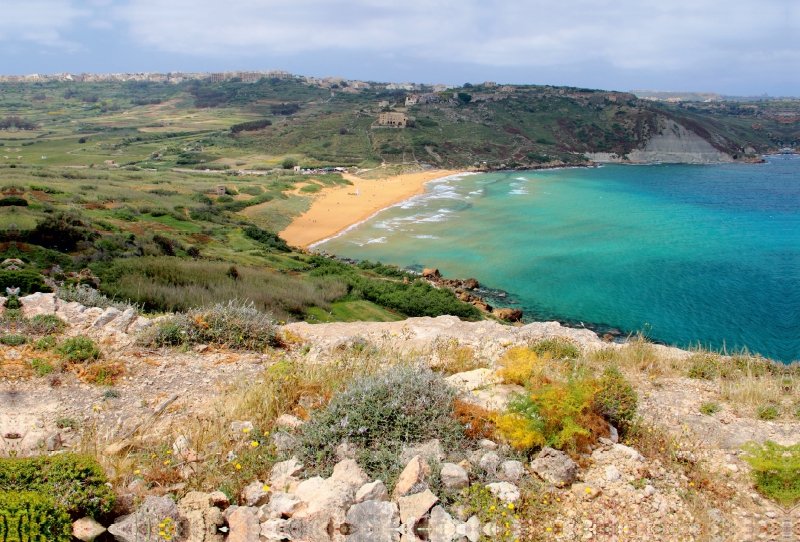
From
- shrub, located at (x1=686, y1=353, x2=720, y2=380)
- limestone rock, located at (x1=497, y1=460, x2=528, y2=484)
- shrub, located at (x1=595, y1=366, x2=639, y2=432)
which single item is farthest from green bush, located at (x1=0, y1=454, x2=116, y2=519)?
shrub, located at (x1=686, y1=353, x2=720, y2=380)

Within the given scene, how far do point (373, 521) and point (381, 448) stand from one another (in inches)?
36.4

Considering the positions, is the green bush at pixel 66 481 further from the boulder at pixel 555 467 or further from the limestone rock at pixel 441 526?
the boulder at pixel 555 467

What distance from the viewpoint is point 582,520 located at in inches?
149

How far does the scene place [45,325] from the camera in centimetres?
802

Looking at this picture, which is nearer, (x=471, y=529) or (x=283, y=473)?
(x=471, y=529)

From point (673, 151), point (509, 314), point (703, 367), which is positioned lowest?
point (509, 314)

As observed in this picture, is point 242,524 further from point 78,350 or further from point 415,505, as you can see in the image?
point 78,350

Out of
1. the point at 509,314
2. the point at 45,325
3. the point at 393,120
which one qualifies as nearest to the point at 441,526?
the point at 45,325

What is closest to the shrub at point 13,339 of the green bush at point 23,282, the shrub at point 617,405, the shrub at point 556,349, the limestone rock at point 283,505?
the green bush at point 23,282

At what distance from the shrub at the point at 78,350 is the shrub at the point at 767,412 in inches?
362

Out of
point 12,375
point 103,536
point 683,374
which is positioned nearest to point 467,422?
point 103,536

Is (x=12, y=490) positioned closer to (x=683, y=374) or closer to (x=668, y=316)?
(x=683, y=374)

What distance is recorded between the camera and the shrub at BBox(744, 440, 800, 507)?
4.08 metres

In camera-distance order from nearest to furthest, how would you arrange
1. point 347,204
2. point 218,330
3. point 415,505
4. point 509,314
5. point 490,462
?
1. point 415,505
2. point 490,462
3. point 218,330
4. point 509,314
5. point 347,204
